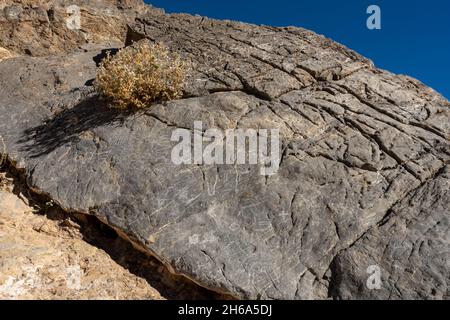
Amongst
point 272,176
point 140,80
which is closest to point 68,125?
point 140,80

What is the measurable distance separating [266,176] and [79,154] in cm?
299

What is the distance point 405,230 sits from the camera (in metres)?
5.18

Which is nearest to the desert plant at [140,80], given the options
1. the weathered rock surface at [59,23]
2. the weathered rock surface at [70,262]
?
the weathered rock surface at [70,262]

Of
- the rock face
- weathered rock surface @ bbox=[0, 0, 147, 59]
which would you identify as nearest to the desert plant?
the rock face

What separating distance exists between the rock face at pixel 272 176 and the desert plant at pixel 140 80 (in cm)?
21

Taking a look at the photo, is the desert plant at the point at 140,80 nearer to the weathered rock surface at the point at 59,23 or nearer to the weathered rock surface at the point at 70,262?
the weathered rock surface at the point at 70,262

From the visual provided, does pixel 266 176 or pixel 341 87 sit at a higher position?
pixel 341 87

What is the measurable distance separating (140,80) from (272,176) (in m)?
2.80

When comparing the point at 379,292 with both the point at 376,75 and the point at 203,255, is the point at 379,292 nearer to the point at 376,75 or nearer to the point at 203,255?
the point at 203,255

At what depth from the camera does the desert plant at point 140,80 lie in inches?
272

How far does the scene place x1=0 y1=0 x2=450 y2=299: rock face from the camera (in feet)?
16.5

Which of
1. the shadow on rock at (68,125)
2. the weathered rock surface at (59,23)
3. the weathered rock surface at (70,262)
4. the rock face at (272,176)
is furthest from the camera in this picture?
the weathered rock surface at (59,23)

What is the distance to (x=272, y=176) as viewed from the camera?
5.97 metres
